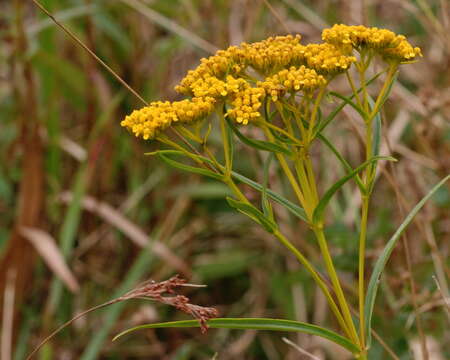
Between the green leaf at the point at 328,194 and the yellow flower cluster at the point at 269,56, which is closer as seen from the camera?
the green leaf at the point at 328,194

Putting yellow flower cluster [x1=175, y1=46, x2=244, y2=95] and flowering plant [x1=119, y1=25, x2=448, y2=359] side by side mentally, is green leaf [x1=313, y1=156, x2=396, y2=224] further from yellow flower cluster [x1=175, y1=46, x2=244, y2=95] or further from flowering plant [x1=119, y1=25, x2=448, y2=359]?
yellow flower cluster [x1=175, y1=46, x2=244, y2=95]

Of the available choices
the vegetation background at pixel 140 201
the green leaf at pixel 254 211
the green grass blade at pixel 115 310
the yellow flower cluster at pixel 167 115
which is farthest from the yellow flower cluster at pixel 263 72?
the green grass blade at pixel 115 310

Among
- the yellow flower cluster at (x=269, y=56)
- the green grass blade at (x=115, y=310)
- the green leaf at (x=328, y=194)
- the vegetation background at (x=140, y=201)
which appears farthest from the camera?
the vegetation background at (x=140, y=201)

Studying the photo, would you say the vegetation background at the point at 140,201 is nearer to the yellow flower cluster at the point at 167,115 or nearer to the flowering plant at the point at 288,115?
the flowering plant at the point at 288,115

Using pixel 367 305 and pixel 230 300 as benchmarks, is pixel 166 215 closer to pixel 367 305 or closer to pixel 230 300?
pixel 230 300

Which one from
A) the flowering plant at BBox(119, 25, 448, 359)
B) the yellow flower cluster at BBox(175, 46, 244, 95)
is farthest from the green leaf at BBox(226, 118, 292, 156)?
the yellow flower cluster at BBox(175, 46, 244, 95)

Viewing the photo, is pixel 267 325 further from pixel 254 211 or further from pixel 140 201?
pixel 140 201
